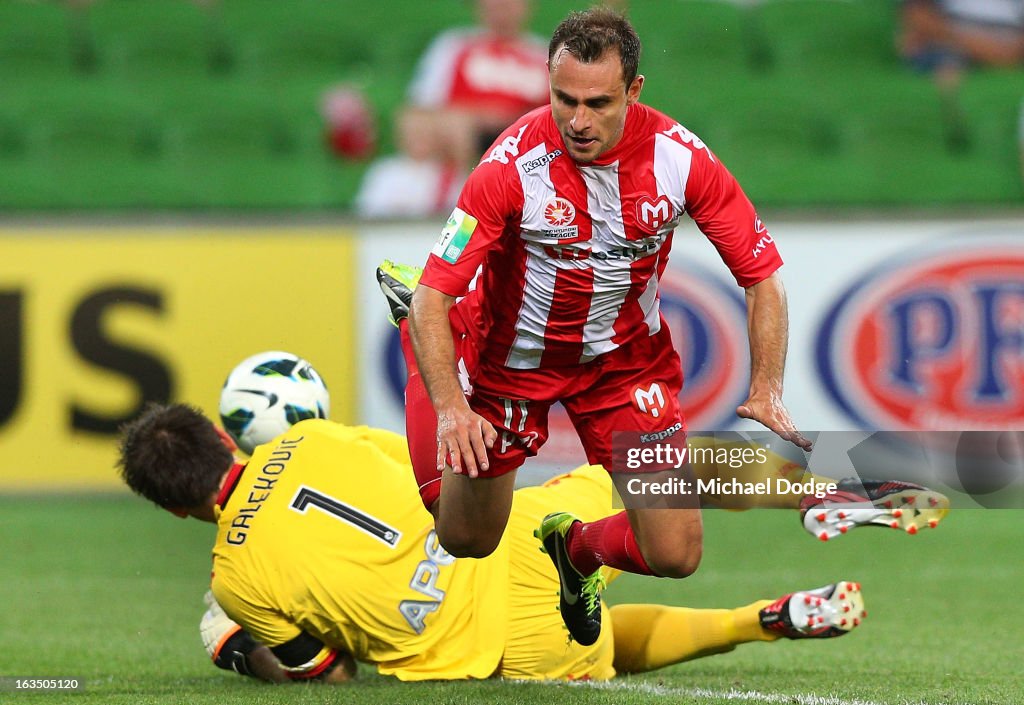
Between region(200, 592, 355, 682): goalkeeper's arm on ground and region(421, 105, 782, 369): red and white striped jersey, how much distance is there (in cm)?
139

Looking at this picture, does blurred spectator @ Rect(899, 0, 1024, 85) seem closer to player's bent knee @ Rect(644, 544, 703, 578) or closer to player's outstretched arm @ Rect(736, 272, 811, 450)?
player's outstretched arm @ Rect(736, 272, 811, 450)

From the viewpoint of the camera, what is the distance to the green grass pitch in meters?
4.67

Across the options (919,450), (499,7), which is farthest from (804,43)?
(919,450)

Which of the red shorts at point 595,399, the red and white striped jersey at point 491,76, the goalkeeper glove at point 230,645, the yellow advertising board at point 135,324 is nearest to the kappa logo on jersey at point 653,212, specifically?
the red shorts at point 595,399

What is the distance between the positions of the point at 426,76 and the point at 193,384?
3.60 m

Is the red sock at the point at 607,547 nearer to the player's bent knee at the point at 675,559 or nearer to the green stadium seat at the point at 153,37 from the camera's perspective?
the player's bent knee at the point at 675,559

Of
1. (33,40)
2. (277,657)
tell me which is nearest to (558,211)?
(277,657)

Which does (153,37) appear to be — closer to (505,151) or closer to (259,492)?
(259,492)

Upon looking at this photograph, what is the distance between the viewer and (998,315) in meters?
8.82

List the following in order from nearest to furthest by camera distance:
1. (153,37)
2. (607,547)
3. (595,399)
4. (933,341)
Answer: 1. (607,547)
2. (595,399)
3. (933,341)
4. (153,37)

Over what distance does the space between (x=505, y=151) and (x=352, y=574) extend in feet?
5.00

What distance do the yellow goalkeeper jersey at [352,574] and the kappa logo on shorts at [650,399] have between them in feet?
2.42

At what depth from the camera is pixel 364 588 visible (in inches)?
191

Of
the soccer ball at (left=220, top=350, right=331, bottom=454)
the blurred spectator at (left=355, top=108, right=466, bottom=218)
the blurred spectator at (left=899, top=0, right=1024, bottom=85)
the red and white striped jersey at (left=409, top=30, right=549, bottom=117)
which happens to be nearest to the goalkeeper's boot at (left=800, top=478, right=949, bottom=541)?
the soccer ball at (left=220, top=350, right=331, bottom=454)
